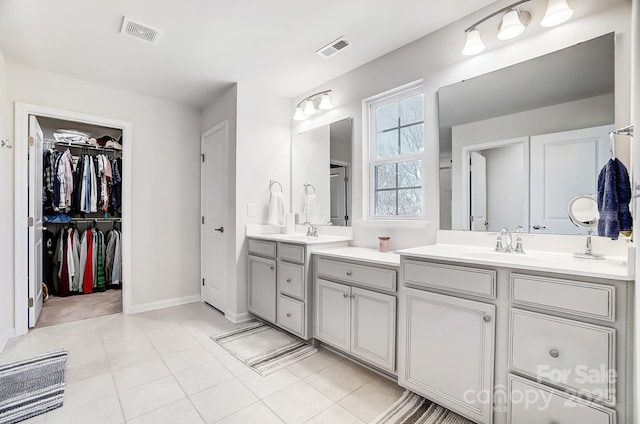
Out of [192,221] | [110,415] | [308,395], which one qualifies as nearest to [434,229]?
[308,395]

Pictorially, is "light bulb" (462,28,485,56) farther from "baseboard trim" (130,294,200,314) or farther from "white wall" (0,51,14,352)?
"baseboard trim" (130,294,200,314)

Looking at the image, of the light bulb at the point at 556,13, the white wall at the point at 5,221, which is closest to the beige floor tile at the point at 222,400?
the white wall at the point at 5,221

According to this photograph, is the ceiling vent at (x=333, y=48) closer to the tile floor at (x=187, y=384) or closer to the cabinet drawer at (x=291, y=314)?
the cabinet drawer at (x=291, y=314)

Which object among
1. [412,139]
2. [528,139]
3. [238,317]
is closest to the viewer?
[528,139]

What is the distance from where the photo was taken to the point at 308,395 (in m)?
1.86

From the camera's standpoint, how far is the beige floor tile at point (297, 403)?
1669mm

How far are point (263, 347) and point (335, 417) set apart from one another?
3.36 ft

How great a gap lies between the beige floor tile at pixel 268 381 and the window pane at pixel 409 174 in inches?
66.4

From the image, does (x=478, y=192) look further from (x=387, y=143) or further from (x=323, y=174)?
(x=323, y=174)

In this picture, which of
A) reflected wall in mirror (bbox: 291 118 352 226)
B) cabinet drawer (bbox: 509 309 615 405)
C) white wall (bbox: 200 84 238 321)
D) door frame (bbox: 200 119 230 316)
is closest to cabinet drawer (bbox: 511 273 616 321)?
cabinet drawer (bbox: 509 309 615 405)

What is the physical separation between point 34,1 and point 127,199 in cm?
188

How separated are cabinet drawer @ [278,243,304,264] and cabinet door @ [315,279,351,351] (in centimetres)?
26

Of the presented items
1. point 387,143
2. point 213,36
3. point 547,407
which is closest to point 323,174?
point 387,143

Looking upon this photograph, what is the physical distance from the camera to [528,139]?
5.93ft
